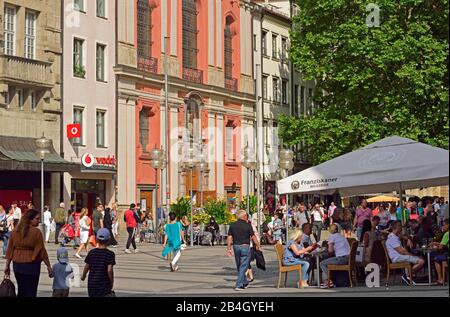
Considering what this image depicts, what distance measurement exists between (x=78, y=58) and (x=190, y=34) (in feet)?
36.3

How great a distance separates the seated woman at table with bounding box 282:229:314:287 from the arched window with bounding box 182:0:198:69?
39.0 m

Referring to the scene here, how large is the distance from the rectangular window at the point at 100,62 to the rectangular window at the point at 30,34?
5264 millimetres

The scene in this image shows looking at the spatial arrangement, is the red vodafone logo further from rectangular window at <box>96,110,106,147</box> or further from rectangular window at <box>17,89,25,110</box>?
rectangular window at <box>17,89,25,110</box>

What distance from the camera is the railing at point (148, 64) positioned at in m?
55.5

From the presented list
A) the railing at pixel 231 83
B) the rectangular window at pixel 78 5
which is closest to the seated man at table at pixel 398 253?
the rectangular window at pixel 78 5

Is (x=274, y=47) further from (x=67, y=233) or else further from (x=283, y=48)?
(x=67, y=233)

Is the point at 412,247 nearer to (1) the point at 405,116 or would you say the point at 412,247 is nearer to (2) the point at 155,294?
(2) the point at 155,294

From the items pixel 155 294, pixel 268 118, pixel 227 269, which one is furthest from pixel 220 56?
pixel 155 294

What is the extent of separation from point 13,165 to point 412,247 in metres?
23.9

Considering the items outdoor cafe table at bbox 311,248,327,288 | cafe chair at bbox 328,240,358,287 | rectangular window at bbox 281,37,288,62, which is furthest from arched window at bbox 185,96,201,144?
cafe chair at bbox 328,240,358,287

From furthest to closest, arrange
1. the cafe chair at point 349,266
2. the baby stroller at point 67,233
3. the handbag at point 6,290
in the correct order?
the baby stroller at point 67,233 → the cafe chair at point 349,266 → the handbag at point 6,290

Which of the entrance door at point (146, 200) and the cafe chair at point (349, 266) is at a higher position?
the entrance door at point (146, 200)

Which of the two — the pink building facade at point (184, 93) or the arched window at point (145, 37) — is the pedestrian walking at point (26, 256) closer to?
the pink building facade at point (184, 93)

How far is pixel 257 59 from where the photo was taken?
7038cm
